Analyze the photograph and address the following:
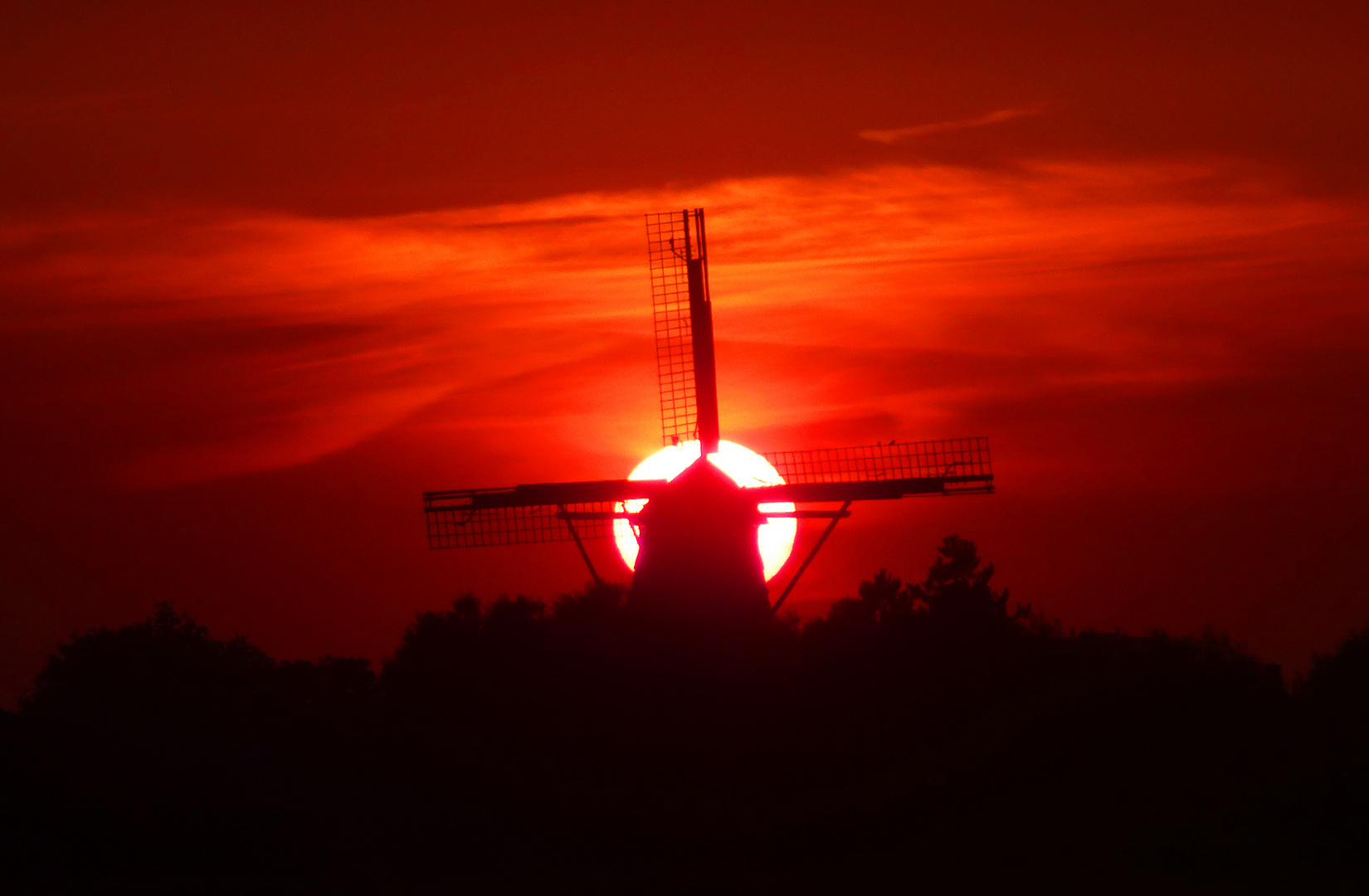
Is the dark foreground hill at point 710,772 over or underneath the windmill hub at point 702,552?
underneath

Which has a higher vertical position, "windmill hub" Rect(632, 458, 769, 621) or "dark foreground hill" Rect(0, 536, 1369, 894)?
"windmill hub" Rect(632, 458, 769, 621)

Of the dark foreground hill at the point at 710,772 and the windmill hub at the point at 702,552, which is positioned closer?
the dark foreground hill at the point at 710,772

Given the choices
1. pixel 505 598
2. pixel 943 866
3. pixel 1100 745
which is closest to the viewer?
pixel 943 866

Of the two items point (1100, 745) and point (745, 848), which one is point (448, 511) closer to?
point (745, 848)

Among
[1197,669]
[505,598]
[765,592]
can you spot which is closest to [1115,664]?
[1197,669]

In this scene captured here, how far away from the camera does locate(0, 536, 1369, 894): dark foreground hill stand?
95.1ft

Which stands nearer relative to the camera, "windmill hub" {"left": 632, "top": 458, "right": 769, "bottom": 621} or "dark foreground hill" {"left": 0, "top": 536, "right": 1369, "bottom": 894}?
"dark foreground hill" {"left": 0, "top": 536, "right": 1369, "bottom": 894}

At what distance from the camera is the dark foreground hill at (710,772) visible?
29.0 metres

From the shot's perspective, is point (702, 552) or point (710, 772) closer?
point (710, 772)

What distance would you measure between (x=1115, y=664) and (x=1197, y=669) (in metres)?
1.80

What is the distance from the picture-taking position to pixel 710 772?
32438 millimetres

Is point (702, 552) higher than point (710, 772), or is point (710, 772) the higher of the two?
point (702, 552)

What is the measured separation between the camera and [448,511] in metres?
38.8

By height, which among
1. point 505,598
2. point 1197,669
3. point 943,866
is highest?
point 505,598
